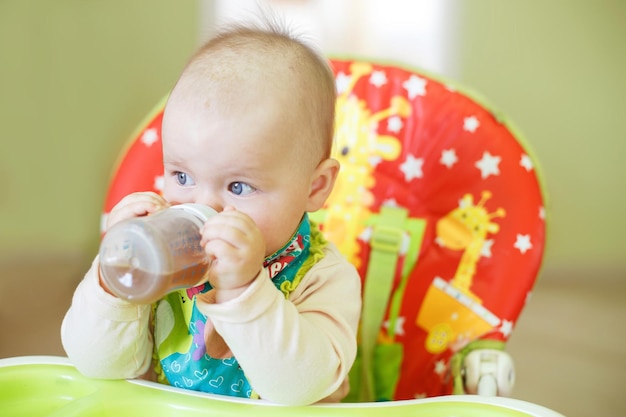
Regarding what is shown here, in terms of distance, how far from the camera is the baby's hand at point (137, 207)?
586 mm

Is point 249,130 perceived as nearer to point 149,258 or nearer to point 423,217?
point 149,258

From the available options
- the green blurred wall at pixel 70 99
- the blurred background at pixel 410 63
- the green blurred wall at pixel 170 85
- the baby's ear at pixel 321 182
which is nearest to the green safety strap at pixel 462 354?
the baby's ear at pixel 321 182

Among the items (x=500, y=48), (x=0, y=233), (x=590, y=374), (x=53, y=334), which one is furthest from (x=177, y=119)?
(x=500, y=48)

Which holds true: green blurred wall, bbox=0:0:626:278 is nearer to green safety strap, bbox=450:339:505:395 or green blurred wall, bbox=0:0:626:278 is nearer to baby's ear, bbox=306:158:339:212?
green safety strap, bbox=450:339:505:395

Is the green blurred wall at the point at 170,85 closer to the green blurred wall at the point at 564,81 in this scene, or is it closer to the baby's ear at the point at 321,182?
the green blurred wall at the point at 564,81

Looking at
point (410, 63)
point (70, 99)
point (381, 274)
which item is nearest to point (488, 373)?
point (381, 274)

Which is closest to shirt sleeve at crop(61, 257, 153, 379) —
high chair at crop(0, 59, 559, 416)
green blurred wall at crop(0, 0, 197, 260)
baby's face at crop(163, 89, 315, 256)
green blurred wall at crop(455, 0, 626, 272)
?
baby's face at crop(163, 89, 315, 256)

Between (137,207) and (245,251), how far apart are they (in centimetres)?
12

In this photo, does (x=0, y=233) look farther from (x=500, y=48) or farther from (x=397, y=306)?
(x=500, y=48)

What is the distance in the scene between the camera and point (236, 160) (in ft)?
1.90

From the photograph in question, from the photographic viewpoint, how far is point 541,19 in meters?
1.87

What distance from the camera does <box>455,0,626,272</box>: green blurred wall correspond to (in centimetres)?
186

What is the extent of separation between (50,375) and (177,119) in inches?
10.1

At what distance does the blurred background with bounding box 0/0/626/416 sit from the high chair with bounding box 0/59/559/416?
53 cm
